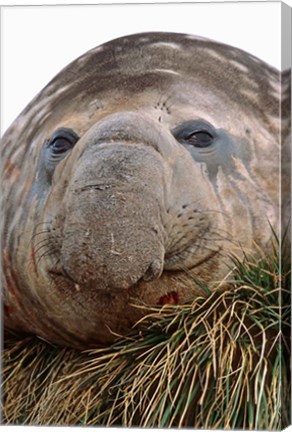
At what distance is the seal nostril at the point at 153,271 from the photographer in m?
5.90

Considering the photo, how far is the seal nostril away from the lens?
19.4ft

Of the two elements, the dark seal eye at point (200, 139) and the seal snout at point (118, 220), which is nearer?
the seal snout at point (118, 220)

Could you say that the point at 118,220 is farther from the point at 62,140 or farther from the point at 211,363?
the point at 211,363

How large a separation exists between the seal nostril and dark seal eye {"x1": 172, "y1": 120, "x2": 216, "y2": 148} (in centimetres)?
48

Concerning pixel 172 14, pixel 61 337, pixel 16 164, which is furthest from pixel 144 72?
pixel 61 337

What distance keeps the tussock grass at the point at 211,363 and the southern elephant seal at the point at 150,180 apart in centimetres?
8

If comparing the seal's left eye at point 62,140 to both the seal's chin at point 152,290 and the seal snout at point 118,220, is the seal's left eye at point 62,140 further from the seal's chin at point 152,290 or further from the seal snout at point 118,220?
the seal's chin at point 152,290

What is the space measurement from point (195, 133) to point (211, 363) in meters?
0.89

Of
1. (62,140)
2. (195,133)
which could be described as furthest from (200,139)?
(62,140)

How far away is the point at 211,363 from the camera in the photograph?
232 inches

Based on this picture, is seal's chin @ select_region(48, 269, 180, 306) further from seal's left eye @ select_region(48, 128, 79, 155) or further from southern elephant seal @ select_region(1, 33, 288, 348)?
seal's left eye @ select_region(48, 128, 79, 155)

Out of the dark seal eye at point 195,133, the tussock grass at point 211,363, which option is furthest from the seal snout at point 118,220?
the tussock grass at point 211,363

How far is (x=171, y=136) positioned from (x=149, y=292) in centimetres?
61

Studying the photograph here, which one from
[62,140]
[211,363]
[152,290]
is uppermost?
[62,140]
